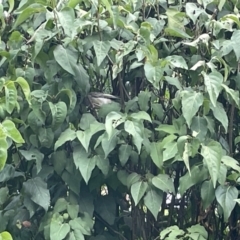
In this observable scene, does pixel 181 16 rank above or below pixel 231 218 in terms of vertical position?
above

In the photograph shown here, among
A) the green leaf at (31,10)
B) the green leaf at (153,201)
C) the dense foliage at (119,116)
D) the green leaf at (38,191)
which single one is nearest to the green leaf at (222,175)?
the dense foliage at (119,116)

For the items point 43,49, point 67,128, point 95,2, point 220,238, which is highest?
point 95,2

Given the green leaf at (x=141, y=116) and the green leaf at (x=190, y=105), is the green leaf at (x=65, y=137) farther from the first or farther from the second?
the green leaf at (x=190, y=105)

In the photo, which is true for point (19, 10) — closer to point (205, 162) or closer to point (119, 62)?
point (119, 62)

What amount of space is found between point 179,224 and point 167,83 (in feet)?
1.89

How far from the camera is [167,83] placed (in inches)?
89.0

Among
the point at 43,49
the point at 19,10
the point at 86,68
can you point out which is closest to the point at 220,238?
the point at 86,68

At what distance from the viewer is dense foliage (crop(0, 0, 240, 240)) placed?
6.73ft

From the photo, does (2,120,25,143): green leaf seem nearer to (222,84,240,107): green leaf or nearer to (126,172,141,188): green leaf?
(126,172,141,188): green leaf

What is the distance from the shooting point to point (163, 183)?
213 cm

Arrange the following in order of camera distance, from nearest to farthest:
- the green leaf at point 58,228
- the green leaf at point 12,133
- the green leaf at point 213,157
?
1. the green leaf at point 12,133
2. the green leaf at point 213,157
3. the green leaf at point 58,228

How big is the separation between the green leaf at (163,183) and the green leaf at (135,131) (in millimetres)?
186

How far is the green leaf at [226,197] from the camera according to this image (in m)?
2.01

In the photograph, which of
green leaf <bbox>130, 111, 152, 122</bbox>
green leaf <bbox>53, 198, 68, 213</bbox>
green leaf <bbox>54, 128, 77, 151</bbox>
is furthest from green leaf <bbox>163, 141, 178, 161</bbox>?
green leaf <bbox>53, 198, 68, 213</bbox>
